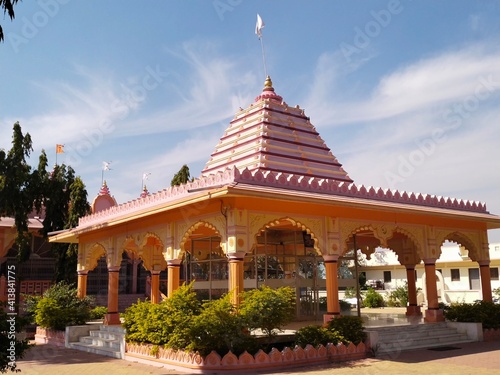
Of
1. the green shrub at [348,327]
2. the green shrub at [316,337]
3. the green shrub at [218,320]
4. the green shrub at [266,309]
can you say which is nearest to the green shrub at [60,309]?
the green shrub at [218,320]

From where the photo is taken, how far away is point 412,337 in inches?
512

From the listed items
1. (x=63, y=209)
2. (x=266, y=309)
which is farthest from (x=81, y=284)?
(x=266, y=309)

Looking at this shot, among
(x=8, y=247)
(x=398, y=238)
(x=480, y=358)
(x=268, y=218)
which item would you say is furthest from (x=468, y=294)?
(x=8, y=247)

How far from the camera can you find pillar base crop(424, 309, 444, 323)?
566 inches

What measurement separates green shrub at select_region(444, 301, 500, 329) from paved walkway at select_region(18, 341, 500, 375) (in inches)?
52.5

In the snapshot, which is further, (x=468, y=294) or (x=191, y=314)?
(x=468, y=294)

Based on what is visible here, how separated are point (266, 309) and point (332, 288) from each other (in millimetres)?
2632

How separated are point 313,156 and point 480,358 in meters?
8.19

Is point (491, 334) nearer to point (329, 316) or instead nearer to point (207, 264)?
point (329, 316)

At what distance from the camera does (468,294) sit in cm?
2850

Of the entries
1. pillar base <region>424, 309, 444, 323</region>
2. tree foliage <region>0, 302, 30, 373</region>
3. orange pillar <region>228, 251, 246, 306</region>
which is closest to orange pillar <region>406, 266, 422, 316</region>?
pillar base <region>424, 309, 444, 323</region>

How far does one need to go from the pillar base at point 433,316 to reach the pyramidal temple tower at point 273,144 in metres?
4.87

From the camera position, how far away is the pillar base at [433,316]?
14.4 meters

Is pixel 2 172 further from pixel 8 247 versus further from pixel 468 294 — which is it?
pixel 468 294
